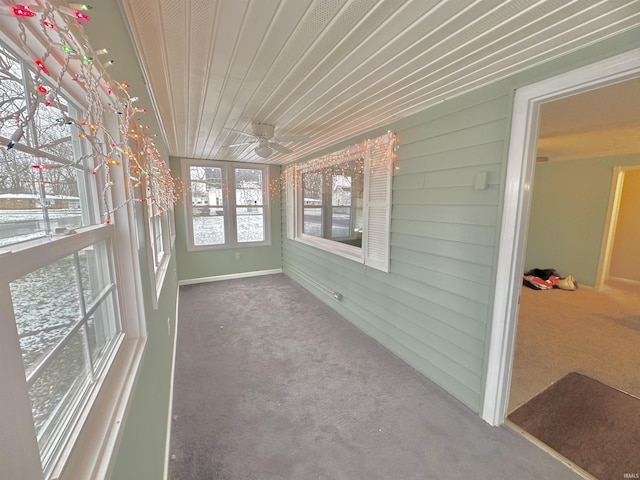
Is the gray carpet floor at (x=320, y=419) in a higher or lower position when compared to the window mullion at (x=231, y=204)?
lower

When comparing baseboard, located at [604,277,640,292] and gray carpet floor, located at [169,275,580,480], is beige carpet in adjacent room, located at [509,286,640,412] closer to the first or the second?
baseboard, located at [604,277,640,292]

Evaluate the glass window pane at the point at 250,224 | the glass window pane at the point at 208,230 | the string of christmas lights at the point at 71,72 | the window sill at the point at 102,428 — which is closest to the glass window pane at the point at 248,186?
the glass window pane at the point at 250,224

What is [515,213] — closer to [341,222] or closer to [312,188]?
[341,222]

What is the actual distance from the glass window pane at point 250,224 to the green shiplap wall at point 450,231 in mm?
A: 3103

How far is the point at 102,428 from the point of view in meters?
0.66

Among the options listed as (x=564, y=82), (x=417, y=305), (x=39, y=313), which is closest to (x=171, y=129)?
(x=39, y=313)

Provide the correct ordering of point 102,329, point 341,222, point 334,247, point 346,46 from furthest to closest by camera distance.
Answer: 1. point 341,222
2. point 334,247
3. point 346,46
4. point 102,329

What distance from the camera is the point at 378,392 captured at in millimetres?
2156

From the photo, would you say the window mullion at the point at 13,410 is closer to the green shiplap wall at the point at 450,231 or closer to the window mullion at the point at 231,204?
the green shiplap wall at the point at 450,231

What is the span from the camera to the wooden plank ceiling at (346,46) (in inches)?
44.5

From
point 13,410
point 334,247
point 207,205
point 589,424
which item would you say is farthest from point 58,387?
point 207,205

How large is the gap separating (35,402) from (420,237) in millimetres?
2348

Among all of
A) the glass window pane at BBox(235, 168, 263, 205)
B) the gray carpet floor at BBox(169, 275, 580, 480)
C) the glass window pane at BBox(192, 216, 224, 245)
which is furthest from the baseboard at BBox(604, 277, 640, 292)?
the glass window pane at BBox(192, 216, 224, 245)

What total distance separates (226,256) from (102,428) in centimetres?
471
